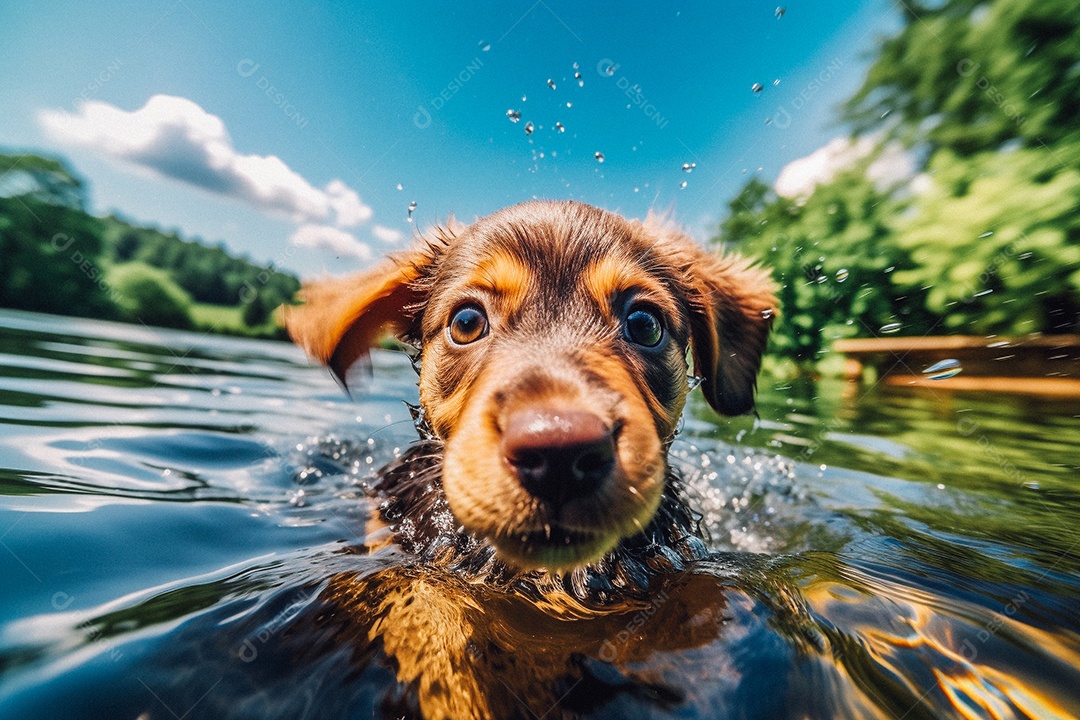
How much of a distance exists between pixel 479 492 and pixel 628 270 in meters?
1.32

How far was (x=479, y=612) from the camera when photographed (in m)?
1.67

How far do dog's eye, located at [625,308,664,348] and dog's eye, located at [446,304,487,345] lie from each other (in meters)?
0.66

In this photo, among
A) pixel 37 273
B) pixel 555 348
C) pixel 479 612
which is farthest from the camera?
pixel 37 273

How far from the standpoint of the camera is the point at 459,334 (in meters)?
2.45

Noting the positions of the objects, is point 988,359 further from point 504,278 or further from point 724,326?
point 504,278

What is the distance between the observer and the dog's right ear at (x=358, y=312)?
9.86 ft

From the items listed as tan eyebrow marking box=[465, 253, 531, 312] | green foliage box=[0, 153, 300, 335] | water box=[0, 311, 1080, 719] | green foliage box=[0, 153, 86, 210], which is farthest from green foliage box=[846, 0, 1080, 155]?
green foliage box=[0, 153, 86, 210]

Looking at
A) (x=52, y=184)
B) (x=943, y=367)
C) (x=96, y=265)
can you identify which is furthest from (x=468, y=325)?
(x=52, y=184)

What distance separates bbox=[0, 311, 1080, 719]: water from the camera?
1227 millimetres

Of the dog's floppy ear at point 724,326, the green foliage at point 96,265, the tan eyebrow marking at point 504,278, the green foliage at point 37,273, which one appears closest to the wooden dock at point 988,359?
the dog's floppy ear at point 724,326

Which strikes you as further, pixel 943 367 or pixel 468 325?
pixel 943 367

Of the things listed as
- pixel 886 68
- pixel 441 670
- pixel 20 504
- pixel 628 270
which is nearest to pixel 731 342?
pixel 628 270

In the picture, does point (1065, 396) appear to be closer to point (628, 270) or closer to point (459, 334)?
point (628, 270)

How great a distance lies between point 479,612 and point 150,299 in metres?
38.9
